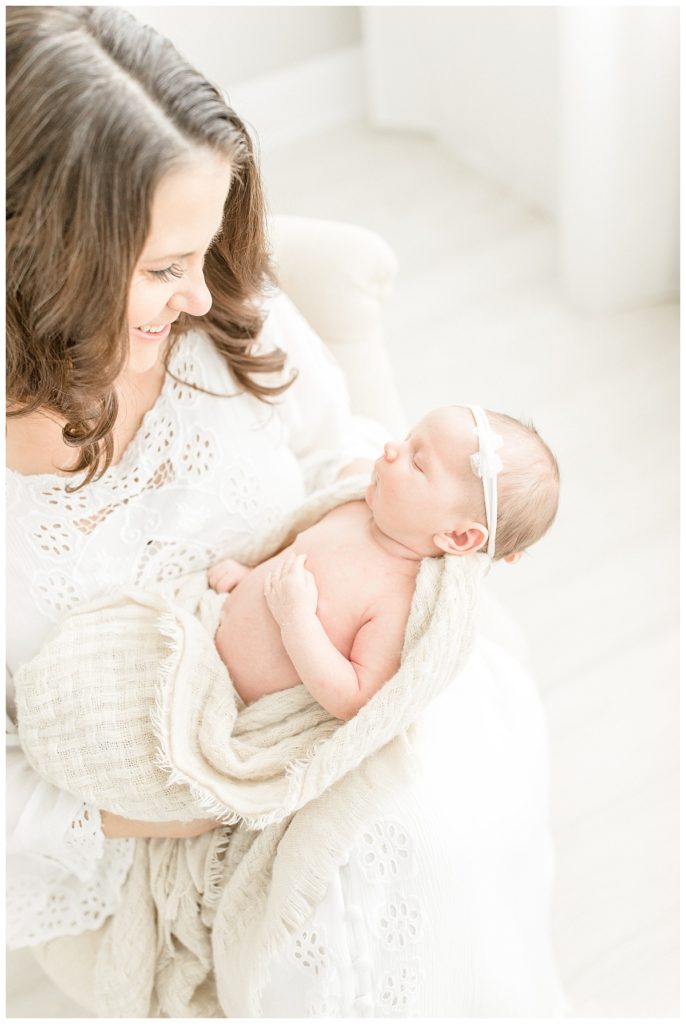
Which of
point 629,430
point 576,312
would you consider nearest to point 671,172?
point 576,312

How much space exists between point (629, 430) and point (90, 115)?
172 cm

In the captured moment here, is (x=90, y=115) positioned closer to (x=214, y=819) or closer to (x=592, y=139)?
(x=214, y=819)

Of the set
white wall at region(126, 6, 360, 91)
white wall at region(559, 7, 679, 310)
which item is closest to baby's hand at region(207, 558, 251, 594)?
white wall at region(559, 7, 679, 310)

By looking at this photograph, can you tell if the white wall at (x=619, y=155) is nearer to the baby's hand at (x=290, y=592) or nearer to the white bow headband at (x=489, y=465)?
the white bow headband at (x=489, y=465)

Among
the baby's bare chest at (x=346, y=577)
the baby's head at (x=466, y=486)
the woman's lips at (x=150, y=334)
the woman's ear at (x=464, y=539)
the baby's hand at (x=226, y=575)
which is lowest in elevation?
the baby's hand at (x=226, y=575)

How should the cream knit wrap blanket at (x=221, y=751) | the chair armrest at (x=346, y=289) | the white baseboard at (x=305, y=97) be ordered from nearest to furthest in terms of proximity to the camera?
1. the cream knit wrap blanket at (x=221, y=751)
2. the chair armrest at (x=346, y=289)
3. the white baseboard at (x=305, y=97)

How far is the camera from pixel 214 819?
1.17 m

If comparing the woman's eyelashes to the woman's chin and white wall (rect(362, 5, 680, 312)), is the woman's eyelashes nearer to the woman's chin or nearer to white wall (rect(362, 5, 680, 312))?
the woman's chin

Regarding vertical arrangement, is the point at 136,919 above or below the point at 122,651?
below

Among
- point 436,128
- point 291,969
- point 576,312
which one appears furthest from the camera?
point 436,128

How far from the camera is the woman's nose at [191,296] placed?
98 centimetres

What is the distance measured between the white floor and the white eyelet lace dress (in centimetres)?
36

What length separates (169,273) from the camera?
96 centimetres

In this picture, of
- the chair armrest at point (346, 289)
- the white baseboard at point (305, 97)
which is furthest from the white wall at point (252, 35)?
the chair armrest at point (346, 289)
